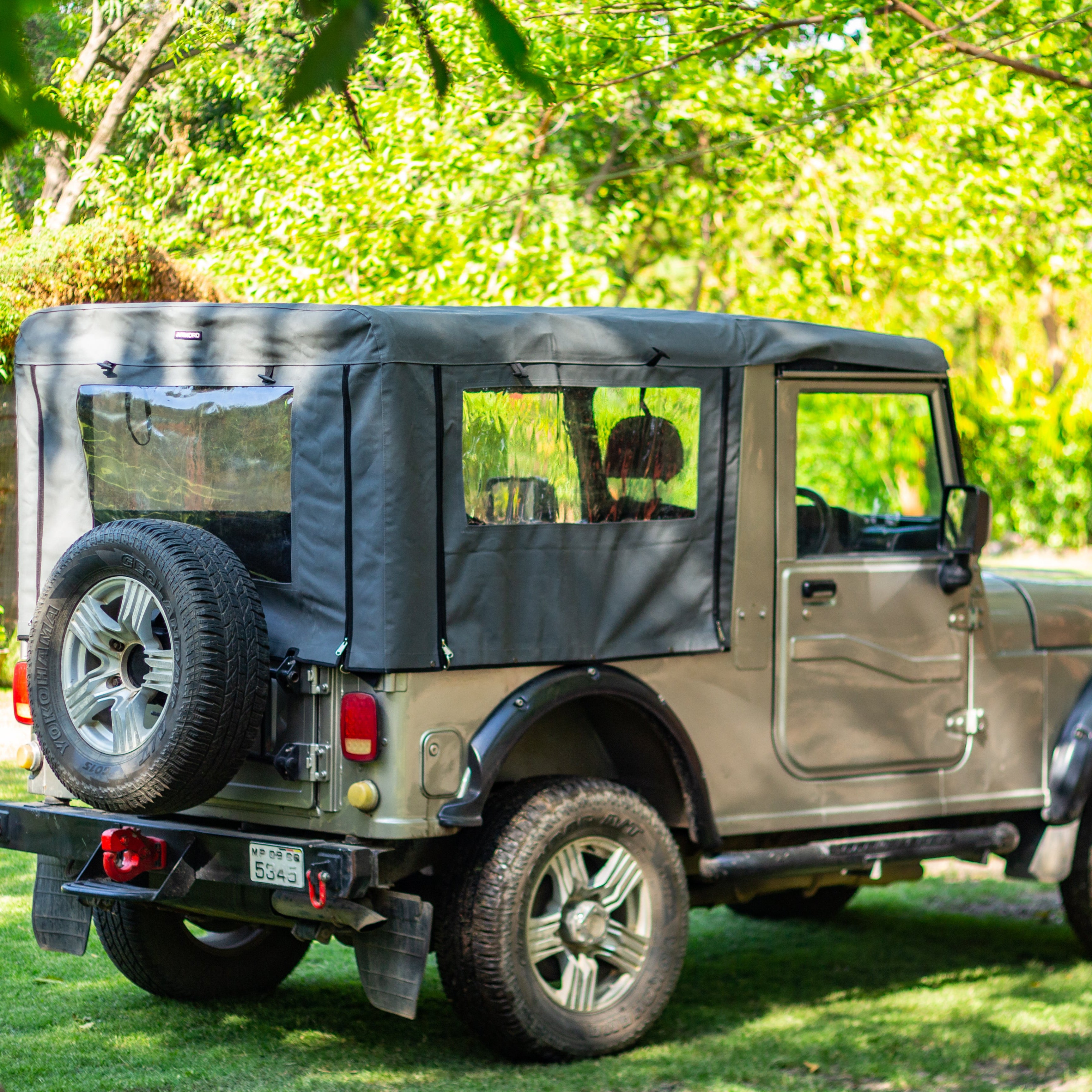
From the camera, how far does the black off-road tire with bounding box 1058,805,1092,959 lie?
603cm

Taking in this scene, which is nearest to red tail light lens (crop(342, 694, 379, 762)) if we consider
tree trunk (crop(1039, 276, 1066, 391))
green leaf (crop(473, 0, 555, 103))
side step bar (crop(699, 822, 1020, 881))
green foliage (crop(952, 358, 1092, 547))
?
side step bar (crop(699, 822, 1020, 881))

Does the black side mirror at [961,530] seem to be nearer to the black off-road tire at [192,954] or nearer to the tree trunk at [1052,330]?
the black off-road tire at [192,954]

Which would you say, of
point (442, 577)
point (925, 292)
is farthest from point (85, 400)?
point (925, 292)

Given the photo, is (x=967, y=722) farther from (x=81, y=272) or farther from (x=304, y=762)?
(x=81, y=272)

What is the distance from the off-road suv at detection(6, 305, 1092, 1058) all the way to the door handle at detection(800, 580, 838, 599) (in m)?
0.02

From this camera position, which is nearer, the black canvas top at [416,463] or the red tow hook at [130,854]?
the black canvas top at [416,463]

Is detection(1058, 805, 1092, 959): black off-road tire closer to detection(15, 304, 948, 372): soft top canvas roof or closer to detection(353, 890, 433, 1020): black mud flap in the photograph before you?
detection(15, 304, 948, 372): soft top canvas roof

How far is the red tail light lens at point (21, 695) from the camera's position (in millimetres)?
5098

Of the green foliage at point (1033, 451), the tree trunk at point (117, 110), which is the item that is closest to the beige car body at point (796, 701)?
the tree trunk at point (117, 110)

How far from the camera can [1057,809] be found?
5871mm

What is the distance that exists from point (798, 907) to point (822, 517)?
2.59 metres

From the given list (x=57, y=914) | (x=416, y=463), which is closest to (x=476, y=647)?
(x=416, y=463)

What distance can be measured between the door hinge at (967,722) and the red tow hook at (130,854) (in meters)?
2.88

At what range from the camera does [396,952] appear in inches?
172
